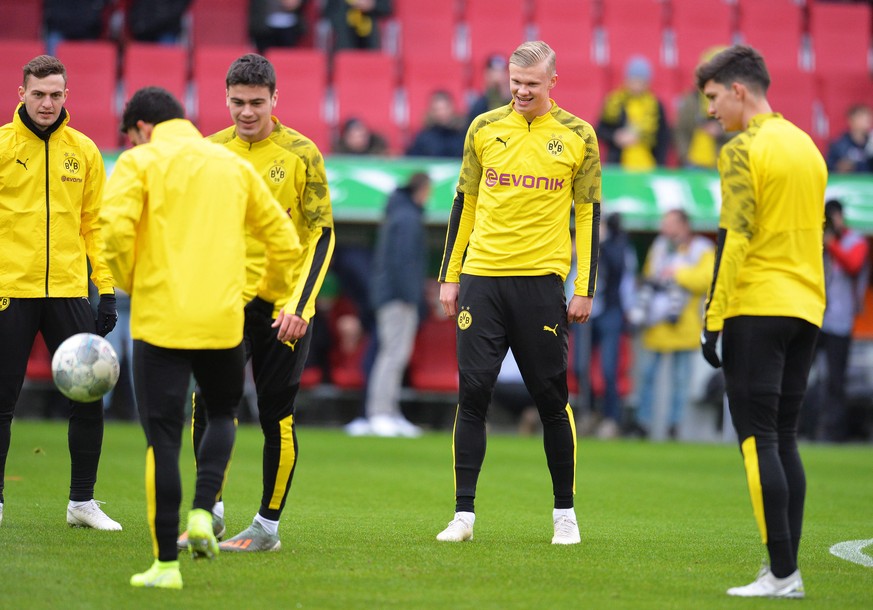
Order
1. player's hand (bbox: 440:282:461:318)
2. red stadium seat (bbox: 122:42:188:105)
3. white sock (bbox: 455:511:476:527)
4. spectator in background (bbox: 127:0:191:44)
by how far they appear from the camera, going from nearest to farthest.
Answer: white sock (bbox: 455:511:476:527) → player's hand (bbox: 440:282:461:318) → red stadium seat (bbox: 122:42:188:105) → spectator in background (bbox: 127:0:191:44)

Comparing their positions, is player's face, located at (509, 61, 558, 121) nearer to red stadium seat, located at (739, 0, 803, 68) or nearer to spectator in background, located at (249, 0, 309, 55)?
spectator in background, located at (249, 0, 309, 55)

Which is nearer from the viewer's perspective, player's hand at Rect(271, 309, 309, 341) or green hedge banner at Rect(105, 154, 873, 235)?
player's hand at Rect(271, 309, 309, 341)

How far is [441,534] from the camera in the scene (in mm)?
6453

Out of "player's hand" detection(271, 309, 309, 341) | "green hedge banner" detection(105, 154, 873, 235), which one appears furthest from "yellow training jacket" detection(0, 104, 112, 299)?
"green hedge banner" detection(105, 154, 873, 235)

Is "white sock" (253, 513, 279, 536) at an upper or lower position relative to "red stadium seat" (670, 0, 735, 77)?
lower

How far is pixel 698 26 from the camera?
18.1 metres

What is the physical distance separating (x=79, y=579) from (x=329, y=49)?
12750 millimetres

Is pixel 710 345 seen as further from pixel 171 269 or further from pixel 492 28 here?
pixel 492 28

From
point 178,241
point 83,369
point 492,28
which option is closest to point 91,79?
point 492,28

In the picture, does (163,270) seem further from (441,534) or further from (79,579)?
(441,534)

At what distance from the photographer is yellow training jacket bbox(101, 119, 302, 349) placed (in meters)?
4.95

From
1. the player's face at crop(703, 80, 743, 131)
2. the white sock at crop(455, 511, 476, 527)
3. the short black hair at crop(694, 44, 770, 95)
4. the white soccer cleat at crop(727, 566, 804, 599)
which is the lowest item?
the white sock at crop(455, 511, 476, 527)

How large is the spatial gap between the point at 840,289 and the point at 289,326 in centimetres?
945

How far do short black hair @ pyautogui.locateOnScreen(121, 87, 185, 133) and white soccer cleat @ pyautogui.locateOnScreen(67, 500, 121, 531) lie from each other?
2.38 m
